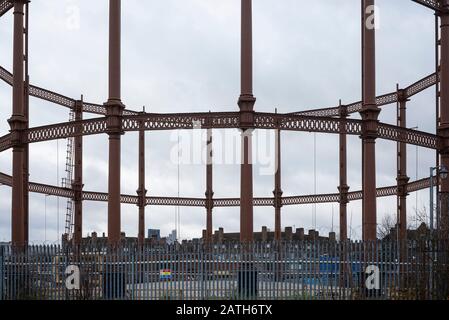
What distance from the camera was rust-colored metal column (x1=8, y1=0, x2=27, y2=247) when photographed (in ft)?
111

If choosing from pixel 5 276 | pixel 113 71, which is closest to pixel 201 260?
pixel 5 276

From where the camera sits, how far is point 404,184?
45.7 metres

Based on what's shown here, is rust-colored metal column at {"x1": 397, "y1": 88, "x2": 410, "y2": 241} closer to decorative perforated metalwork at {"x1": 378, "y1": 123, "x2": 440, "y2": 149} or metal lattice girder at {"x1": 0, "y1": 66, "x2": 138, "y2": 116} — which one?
decorative perforated metalwork at {"x1": 378, "y1": 123, "x2": 440, "y2": 149}

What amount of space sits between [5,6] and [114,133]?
39.5 ft

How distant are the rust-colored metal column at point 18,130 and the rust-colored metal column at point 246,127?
10.7 metres

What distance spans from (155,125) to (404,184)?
20199mm

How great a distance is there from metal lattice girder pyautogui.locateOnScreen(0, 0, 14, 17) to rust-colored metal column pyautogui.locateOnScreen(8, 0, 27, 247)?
1.47 metres

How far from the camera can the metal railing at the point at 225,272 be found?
959 inches

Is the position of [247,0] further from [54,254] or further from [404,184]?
[404,184]

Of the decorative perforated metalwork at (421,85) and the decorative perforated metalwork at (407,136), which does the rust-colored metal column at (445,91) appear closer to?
the decorative perforated metalwork at (407,136)

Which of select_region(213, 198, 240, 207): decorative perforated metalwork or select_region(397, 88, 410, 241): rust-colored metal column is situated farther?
select_region(213, 198, 240, 207): decorative perforated metalwork

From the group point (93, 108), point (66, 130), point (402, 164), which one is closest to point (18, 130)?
point (66, 130)

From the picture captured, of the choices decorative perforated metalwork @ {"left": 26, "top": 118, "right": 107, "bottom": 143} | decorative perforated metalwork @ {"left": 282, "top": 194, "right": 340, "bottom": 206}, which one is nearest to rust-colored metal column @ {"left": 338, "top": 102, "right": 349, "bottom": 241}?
decorative perforated metalwork @ {"left": 282, "top": 194, "right": 340, "bottom": 206}

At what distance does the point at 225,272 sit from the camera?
25.1 m
